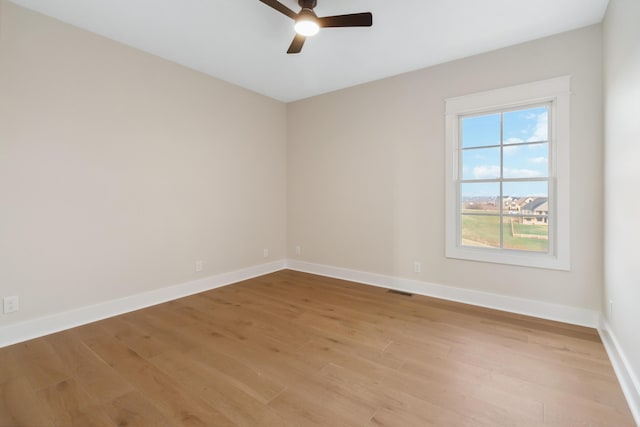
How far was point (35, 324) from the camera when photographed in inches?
94.3

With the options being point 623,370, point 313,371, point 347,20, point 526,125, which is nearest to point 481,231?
point 526,125

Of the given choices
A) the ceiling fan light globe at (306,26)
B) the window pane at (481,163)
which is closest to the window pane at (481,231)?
the window pane at (481,163)

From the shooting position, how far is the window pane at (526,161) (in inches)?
112

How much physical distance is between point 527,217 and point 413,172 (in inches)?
50.3

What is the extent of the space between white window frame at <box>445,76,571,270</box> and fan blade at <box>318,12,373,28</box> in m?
1.57

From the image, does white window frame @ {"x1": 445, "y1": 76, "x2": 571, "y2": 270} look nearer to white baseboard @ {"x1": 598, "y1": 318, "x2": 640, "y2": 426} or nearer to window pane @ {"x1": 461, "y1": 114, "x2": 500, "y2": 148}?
window pane @ {"x1": 461, "y1": 114, "x2": 500, "y2": 148}

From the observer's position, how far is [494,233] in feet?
10.3

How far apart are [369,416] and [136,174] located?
3056mm

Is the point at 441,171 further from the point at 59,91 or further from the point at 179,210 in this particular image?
the point at 59,91

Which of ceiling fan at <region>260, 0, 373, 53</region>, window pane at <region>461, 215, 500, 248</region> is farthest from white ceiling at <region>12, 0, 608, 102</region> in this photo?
window pane at <region>461, 215, 500, 248</region>

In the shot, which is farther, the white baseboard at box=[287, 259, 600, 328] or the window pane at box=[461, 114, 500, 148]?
the window pane at box=[461, 114, 500, 148]

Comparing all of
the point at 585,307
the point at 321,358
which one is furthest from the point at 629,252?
the point at 321,358

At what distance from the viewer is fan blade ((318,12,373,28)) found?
215 centimetres

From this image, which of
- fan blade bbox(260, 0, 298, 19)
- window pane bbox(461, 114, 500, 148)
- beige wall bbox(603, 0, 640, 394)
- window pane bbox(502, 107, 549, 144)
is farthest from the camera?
window pane bbox(461, 114, 500, 148)
